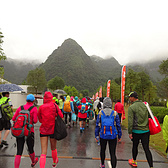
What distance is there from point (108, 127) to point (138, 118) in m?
0.82

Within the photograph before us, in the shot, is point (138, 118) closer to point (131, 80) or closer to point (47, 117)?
point (47, 117)

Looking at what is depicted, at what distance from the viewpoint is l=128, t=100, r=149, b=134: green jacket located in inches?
142

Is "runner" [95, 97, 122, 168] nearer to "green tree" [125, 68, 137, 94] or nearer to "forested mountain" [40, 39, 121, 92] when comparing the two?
"green tree" [125, 68, 137, 94]

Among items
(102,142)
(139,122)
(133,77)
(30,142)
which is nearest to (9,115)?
(30,142)

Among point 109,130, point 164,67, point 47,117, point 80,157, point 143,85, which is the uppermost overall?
point 164,67

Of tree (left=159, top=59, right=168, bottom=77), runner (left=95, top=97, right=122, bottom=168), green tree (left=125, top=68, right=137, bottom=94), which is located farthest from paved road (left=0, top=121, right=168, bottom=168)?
green tree (left=125, top=68, right=137, bottom=94)

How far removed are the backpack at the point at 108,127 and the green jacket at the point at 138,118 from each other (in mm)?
517

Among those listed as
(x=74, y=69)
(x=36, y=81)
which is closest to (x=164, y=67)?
(x=36, y=81)

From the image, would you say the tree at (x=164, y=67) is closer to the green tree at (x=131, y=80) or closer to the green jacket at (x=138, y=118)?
the green tree at (x=131, y=80)

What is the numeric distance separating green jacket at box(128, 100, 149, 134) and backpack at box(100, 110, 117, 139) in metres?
0.52

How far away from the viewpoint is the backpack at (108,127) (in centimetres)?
328

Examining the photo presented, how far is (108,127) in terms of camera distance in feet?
10.8

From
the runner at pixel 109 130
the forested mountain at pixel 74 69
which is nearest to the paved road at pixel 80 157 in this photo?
the runner at pixel 109 130

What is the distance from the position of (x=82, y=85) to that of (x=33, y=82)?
3598 inches
